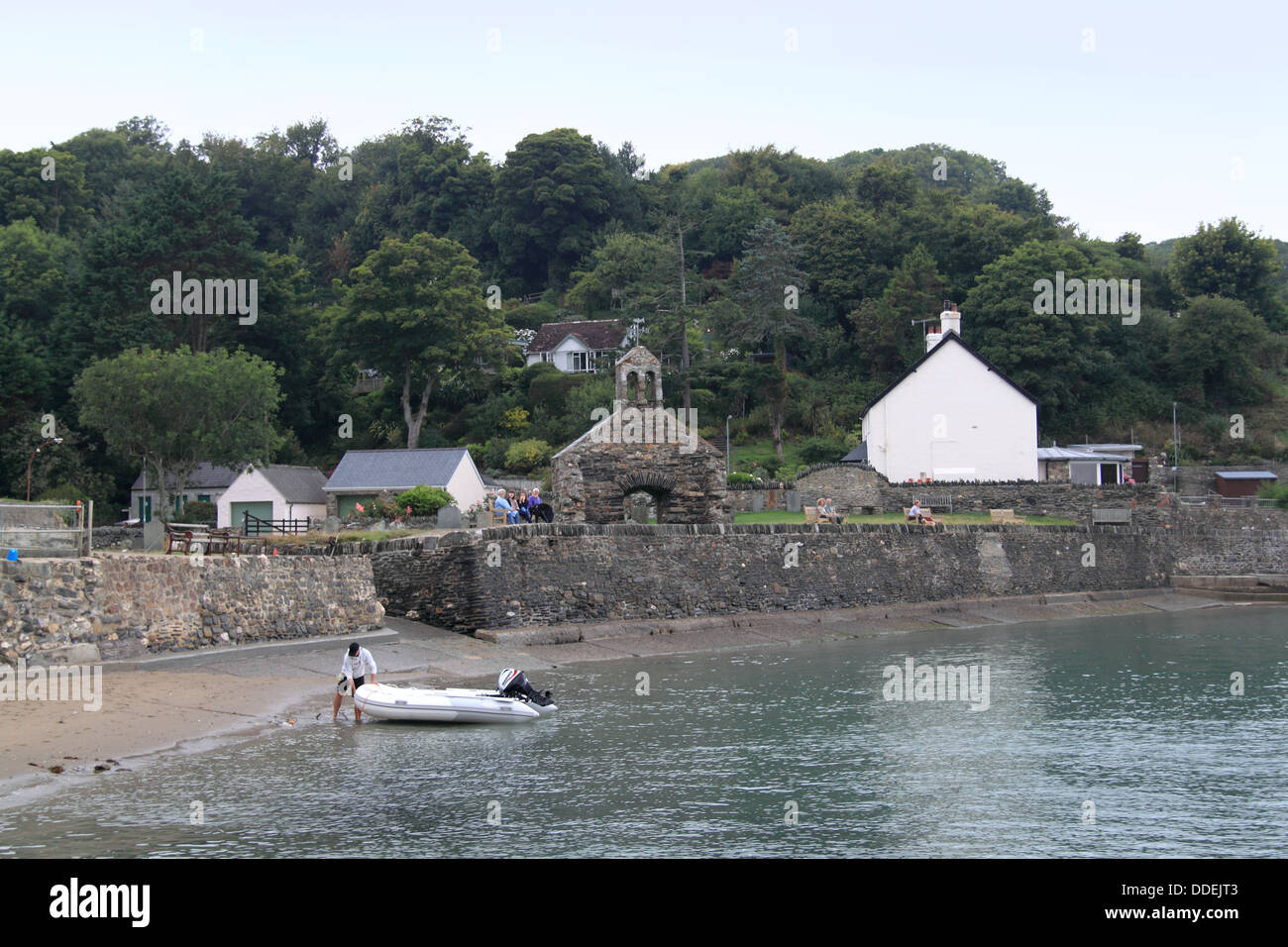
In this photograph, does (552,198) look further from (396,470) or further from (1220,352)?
(1220,352)

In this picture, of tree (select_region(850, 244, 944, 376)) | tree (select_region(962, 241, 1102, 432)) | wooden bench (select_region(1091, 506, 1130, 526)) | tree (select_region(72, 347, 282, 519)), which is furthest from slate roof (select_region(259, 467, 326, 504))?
tree (select_region(962, 241, 1102, 432))

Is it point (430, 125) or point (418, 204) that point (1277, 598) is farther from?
point (430, 125)

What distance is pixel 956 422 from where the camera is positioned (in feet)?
172

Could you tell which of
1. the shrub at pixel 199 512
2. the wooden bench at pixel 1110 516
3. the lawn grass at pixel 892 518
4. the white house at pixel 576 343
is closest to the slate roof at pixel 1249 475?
the wooden bench at pixel 1110 516

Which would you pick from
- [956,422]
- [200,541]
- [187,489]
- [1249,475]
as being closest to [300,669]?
[200,541]

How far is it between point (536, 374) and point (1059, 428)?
1249 inches

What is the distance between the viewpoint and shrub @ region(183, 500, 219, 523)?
5138 centimetres

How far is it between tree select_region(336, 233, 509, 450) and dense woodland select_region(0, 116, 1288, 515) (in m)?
0.17

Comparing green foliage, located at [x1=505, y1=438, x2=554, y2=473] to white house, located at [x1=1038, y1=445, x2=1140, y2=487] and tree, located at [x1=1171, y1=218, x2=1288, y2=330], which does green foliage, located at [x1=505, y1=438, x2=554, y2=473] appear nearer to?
white house, located at [x1=1038, y1=445, x2=1140, y2=487]

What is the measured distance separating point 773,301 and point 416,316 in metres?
21.8

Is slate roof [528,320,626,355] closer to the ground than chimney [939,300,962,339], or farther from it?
farther from it

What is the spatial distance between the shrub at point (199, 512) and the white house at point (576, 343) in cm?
2574

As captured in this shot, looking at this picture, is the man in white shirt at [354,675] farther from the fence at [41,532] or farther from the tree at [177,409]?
the tree at [177,409]
